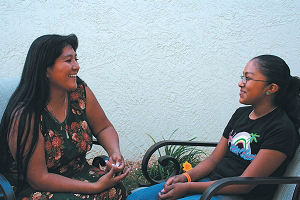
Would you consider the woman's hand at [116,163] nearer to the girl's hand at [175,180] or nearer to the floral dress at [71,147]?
the floral dress at [71,147]

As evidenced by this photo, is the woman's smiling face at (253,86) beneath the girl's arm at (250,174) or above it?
above

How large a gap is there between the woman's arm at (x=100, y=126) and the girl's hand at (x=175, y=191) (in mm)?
453

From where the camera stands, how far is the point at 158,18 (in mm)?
3918

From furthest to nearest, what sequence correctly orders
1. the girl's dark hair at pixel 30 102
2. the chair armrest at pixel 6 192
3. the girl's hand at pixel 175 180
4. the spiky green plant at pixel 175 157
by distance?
the spiky green plant at pixel 175 157 < the girl's hand at pixel 175 180 < the girl's dark hair at pixel 30 102 < the chair armrest at pixel 6 192

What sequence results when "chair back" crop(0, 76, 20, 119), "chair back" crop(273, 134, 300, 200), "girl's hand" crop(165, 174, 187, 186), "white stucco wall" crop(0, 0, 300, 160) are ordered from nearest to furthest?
1. "chair back" crop(273, 134, 300, 200)
2. "girl's hand" crop(165, 174, 187, 186)
3. "chair back" crop(0, 76, 20, 119)
4. "white stucco wall" crop(0, 0, 300, 160)

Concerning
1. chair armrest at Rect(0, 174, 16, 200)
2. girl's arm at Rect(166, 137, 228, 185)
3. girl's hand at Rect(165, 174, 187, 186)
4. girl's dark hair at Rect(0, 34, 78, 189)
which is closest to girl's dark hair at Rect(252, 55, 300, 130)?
girl's arm at Rect(166, 137, 228, 185)

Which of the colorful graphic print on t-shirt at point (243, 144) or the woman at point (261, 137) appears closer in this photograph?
the woman at point (261, 137)

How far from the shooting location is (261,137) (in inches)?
80.7

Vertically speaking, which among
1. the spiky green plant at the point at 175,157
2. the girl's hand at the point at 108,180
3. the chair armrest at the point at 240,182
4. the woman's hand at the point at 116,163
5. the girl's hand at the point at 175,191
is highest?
the chair armrest at the point at 240,182

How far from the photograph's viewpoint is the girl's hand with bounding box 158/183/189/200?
6.89 feet

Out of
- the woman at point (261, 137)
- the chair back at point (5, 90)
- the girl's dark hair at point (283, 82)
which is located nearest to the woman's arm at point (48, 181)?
the woman at point (261, 137)

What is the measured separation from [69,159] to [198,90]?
2267mm

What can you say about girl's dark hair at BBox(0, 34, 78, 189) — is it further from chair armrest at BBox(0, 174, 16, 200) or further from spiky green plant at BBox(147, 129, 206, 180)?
spiky green plant at BBox(147, 129, 206, 180)

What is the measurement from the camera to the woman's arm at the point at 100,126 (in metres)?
2.41
